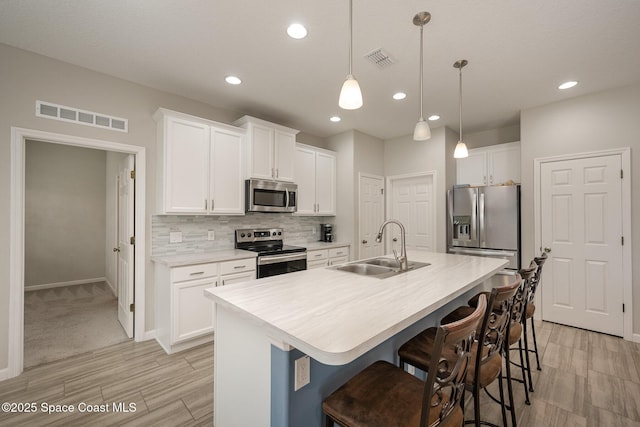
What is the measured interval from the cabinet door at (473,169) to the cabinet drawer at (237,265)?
11.6 feet

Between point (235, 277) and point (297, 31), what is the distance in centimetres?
242

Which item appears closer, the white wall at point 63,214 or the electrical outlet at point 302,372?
the electrical outlet at point 302,372

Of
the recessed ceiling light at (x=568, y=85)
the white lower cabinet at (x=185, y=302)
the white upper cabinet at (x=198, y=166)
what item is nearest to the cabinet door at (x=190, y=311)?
the white lower cabinet at (x=185, y=302)

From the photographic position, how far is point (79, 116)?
104 inches

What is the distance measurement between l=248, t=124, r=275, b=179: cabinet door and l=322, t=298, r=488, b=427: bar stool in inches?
112

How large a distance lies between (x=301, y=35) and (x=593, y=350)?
13.2 feet

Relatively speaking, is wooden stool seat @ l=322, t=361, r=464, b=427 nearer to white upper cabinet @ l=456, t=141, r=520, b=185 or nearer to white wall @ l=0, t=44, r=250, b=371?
white wall @ l=0, t=44, r=250, b=371

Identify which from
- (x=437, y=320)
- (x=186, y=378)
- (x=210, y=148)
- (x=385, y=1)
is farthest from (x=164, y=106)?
(x=437, y=320)

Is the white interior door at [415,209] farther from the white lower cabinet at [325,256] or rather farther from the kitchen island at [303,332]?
the kitchen island at [303,332]

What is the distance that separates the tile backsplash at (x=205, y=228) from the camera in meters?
3.13

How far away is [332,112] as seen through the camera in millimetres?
3859

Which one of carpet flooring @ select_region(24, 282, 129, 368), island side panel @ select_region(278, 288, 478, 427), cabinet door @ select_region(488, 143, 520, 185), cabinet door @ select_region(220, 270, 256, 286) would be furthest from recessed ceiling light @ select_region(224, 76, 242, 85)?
cabinet door @ select_region(488, 143, 520, 185)

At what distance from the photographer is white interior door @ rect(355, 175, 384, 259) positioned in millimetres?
4703

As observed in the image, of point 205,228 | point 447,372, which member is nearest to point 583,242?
point 447,372
